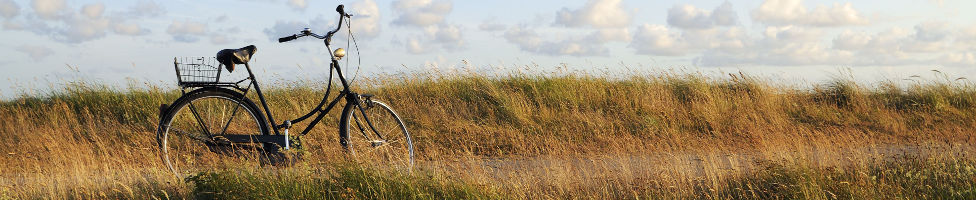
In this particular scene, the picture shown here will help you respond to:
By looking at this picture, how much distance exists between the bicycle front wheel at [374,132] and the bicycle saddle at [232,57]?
Answer: 836mm

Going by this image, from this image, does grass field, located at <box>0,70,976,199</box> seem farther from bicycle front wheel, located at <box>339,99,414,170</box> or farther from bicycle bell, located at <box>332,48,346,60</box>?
bicycle bell, located at <box>332,48,346,60</box>

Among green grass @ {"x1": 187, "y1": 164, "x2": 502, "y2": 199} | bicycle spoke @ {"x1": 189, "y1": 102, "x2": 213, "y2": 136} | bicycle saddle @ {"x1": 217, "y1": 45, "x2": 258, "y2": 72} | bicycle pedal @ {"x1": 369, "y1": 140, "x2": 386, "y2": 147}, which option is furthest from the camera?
bicycle pedal @ {"x1": 369, "y1": 140, "x2": 386, "y2": 147}

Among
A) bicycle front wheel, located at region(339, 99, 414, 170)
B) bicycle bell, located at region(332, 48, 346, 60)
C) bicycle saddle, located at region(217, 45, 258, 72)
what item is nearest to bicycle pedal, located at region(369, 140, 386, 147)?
bicycle front wheel, located at region(339, 99, 414, 170)

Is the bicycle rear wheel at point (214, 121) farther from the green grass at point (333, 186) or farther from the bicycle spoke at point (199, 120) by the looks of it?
the green grass at point (333, 186)

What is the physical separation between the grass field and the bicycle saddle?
0.75m

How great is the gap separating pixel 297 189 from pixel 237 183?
0.51 metres

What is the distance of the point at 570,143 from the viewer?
8.00 m

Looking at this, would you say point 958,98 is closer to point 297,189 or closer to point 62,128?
point 297,189

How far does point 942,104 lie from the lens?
12188mm

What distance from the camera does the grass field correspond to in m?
4.96

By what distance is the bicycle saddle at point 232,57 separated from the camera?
5371 mm

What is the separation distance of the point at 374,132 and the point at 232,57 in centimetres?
127

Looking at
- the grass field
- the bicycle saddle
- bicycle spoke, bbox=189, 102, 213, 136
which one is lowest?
the grass field

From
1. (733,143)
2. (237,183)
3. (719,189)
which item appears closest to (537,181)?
(719,189)
